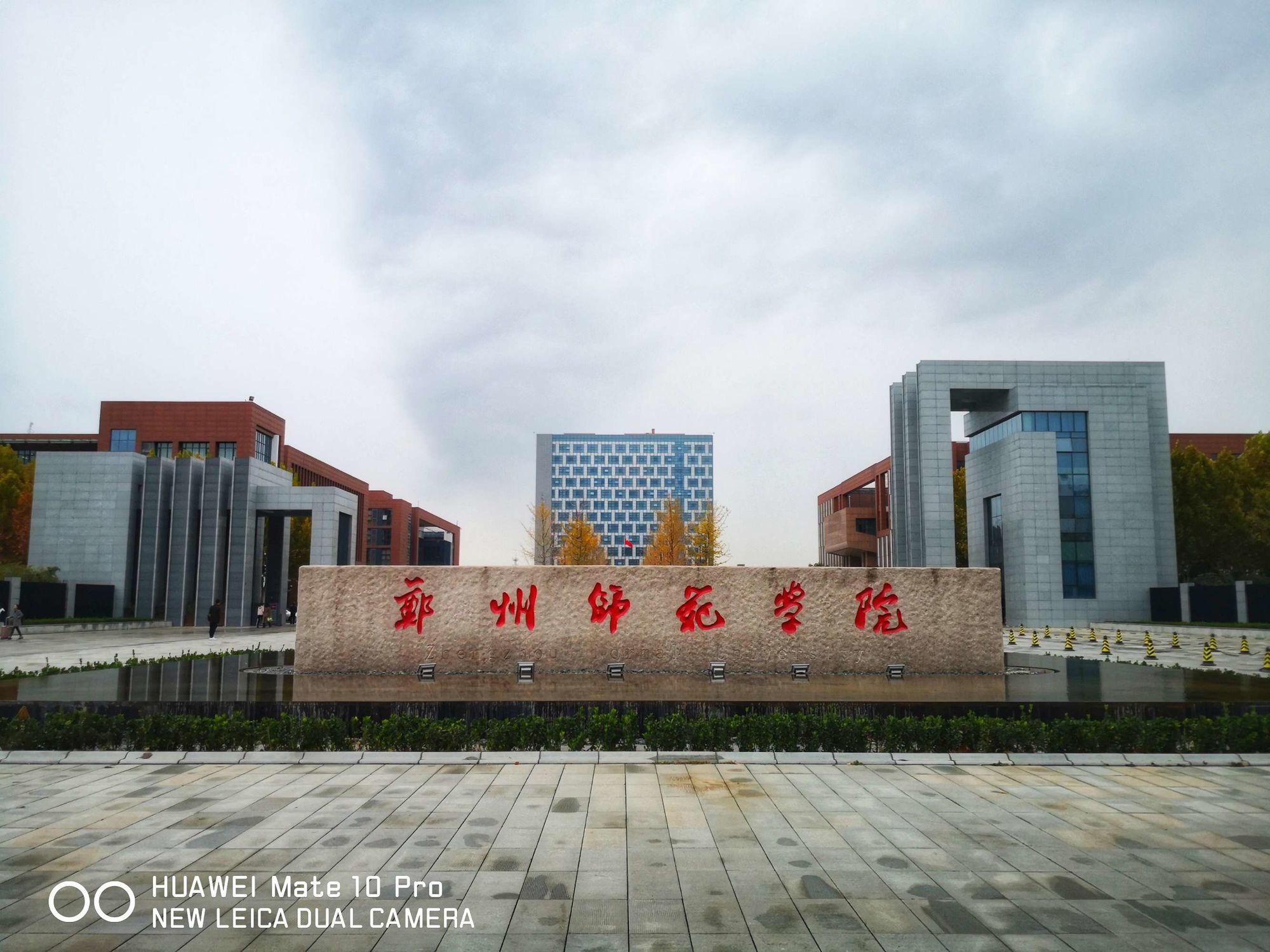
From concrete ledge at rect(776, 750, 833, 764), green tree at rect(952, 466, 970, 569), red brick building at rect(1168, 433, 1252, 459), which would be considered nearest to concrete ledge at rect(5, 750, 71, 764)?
concrete ledge at rect(776, 750, 833, 764)

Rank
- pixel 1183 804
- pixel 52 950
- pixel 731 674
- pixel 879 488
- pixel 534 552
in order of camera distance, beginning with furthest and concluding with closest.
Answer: pixel 879 488 < pixel 534 552 < pixel 731 674 < pixel 1183 804 < pixel 52 950

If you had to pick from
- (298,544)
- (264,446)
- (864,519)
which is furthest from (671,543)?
(264,446)

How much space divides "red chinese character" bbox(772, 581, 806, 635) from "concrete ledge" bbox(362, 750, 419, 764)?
7980mm

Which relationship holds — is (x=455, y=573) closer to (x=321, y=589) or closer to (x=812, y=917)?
(x=321, y=589)

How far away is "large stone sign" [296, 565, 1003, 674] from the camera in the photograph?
1451cm

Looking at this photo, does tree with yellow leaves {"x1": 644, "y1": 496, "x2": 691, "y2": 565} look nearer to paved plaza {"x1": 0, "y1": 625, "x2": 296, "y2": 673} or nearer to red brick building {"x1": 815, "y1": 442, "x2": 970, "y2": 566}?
red brick building {"x1": 815, "y1": 442, "x2": 970, "y2": 566}

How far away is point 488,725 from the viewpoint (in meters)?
8.75

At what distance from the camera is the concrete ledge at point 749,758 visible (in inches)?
328

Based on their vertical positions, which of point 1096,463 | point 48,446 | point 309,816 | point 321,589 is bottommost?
point 309,816

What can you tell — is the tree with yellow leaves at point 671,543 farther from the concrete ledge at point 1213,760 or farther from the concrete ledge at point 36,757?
the concrete ledge at point 36,757

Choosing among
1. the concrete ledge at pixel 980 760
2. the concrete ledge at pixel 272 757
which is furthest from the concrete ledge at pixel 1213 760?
the concrete ledge at pixel 272 757

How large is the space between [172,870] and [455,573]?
9706 mm

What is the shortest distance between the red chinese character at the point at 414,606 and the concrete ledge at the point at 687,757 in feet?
24.0

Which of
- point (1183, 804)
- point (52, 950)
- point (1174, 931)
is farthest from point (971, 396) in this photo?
point (52, 950)
